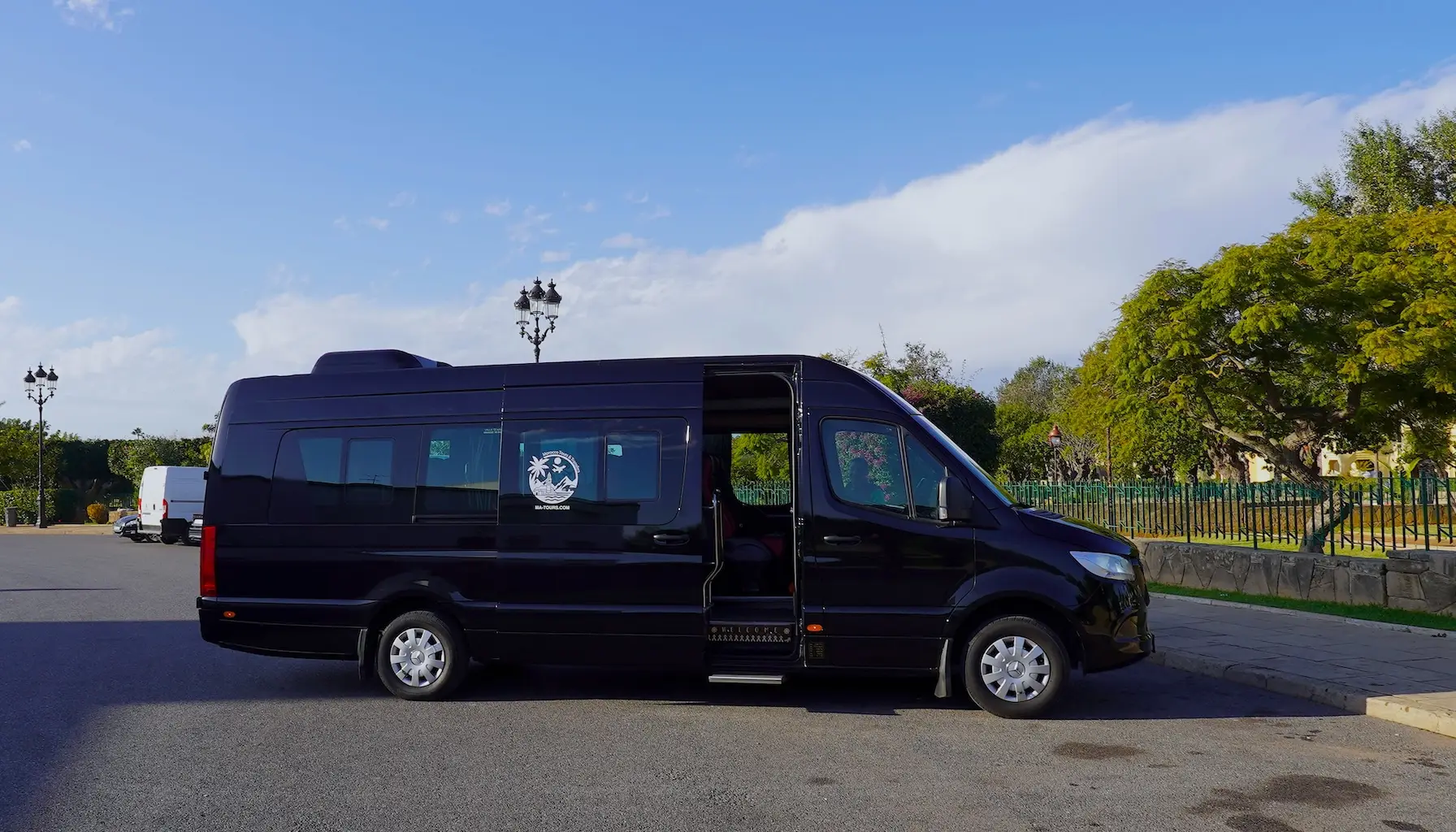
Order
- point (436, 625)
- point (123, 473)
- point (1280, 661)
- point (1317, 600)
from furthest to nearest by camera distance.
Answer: point (123, 473), point (1317, 600), point (1280, 661), point (436, 625)

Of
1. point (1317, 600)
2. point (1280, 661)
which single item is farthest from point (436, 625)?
point (1317, 600)

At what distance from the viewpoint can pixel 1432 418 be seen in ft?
60.6

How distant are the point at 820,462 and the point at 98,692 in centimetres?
592

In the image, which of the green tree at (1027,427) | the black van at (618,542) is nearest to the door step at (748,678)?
the black van at (618,542)

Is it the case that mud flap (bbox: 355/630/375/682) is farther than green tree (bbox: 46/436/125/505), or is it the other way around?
green tree (bbox: 46/436/125/505)

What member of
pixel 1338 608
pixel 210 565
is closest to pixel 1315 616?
pixel 1338 608

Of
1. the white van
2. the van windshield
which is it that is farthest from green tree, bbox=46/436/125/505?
the van windshield

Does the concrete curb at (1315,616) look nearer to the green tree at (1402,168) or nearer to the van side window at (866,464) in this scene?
the van side window at (866,464)

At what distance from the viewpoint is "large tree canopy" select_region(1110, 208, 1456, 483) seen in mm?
16938

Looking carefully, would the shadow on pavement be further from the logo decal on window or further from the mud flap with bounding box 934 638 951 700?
the logo decal on window

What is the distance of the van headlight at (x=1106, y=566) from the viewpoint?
7.39m

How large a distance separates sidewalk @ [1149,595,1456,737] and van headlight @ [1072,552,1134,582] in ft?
6.40

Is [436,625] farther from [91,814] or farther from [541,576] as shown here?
[91,814]

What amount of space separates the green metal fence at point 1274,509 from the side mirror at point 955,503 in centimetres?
245
